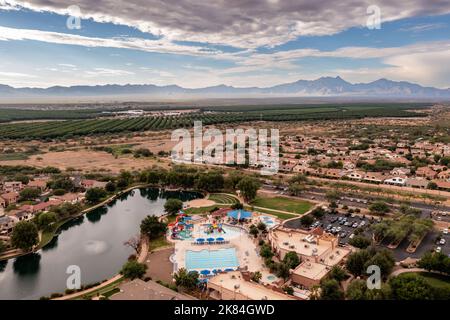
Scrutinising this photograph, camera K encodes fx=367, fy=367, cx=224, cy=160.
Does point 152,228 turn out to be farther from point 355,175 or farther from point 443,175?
point 443,175

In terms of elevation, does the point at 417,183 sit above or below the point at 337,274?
above

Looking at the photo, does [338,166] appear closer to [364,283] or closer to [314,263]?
[314,263]

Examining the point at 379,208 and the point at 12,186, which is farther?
the point at 12,186

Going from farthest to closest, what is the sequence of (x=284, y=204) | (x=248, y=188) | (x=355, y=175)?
(x=355, y=175)
(x=248, y=188)
(x=284, y=204)

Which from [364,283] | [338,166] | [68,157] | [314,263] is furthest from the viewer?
[68,157]

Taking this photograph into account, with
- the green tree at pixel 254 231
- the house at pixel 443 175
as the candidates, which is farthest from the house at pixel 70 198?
the house at pixel 443 175

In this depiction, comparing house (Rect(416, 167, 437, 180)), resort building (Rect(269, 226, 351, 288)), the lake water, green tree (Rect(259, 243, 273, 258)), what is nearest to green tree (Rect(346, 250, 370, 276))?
resort building (Rect(269, 226, 351, 288))

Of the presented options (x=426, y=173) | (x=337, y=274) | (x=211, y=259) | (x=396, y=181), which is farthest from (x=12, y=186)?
(x=426, y=173)
